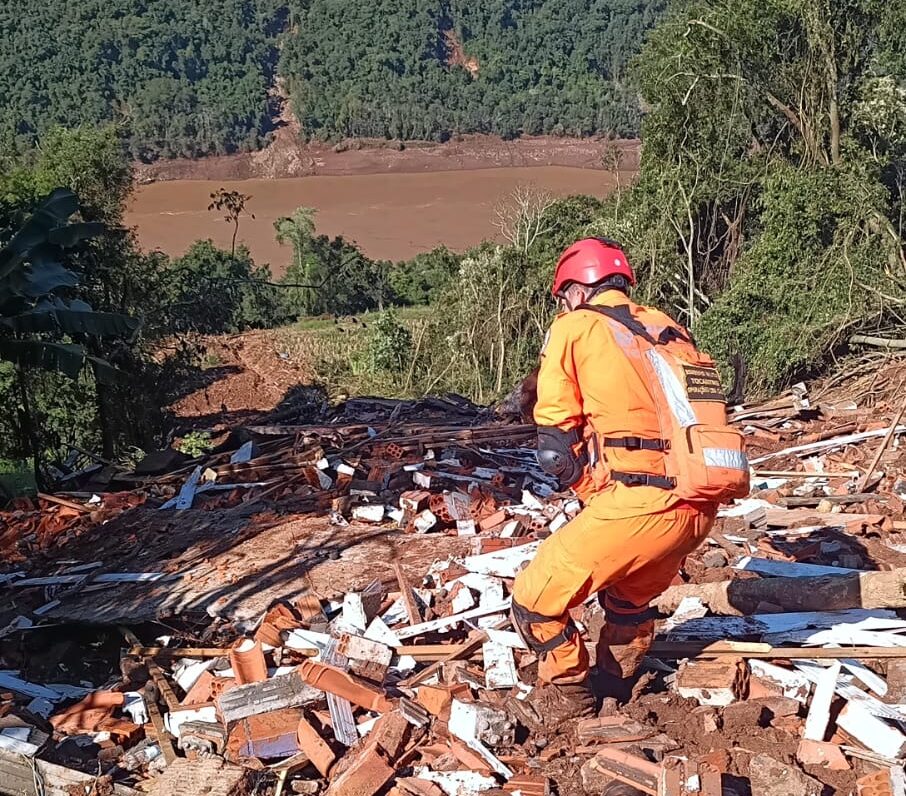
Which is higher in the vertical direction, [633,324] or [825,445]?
[633,324]

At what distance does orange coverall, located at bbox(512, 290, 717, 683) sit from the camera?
3.53m

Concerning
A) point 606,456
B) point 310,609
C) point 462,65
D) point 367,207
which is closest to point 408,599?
point 310,609

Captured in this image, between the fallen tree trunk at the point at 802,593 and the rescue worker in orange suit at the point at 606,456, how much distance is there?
51.3 inches

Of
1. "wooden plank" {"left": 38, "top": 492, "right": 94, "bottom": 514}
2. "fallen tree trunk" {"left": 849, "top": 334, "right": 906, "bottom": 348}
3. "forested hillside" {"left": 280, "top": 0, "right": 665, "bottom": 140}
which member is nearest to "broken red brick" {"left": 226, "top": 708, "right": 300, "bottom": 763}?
"wooden plank" {"left": 38, "top": 492, "right": 94, "bottom": 514}

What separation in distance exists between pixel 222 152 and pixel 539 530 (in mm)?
90190

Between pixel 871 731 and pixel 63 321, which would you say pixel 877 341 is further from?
pixel 63 321

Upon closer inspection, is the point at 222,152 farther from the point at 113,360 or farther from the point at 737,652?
the point at 737,652

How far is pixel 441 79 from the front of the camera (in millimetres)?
106750

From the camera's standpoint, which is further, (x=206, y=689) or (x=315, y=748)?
(x=206, y=689)

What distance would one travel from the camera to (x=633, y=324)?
365 centimetres

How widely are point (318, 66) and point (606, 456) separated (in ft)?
376

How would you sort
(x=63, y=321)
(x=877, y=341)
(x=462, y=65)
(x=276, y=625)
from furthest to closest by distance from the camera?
(x=462, y=65) < (x=877, y=341) < (x=63, y=321) < (x=276, y=625)

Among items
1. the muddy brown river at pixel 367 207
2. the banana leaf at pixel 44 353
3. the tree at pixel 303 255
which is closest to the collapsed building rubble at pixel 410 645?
the banana leaf at pixel 44 353

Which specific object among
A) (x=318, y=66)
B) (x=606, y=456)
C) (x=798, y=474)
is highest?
(x=318, y=66)
